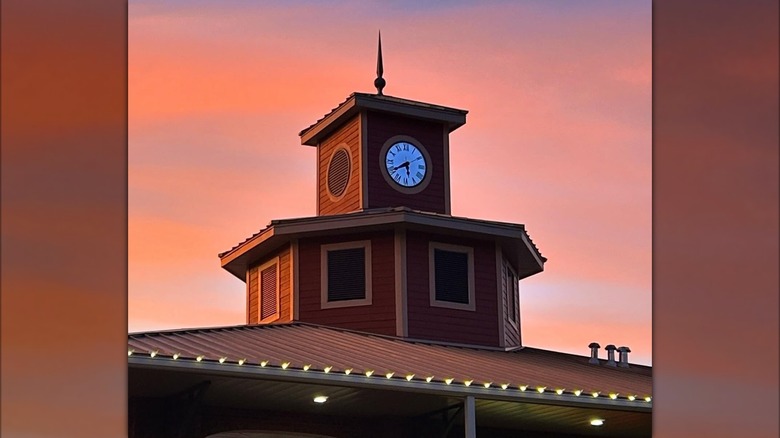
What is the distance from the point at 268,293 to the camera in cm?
1903

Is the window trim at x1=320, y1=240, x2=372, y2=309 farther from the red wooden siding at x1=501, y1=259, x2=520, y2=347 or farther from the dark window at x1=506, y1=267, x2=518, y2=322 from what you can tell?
the dark window at x1=506, y1=267, x2=518, y2=322

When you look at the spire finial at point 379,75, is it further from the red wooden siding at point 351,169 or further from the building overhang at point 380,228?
the building overhang at point 380,228

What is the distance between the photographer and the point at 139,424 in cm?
1313

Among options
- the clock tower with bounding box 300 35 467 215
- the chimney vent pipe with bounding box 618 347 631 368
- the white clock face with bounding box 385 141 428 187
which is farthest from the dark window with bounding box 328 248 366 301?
the chimney vent pipe with bounding box 618 347 631 368

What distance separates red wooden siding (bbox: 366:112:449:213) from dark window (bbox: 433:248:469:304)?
1217mm

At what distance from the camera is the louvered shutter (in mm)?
18719

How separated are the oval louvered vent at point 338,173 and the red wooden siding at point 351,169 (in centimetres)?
12

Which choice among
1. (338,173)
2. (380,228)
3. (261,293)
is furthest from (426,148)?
(261,293)

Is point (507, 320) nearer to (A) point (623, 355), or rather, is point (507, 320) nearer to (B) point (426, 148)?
(A) point (623, 355)

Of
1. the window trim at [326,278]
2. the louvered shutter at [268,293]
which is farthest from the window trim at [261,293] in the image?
the window trim at [326,278]

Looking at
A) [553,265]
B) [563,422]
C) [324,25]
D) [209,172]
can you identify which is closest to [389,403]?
[563,422]

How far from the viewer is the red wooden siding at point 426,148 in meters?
18.7

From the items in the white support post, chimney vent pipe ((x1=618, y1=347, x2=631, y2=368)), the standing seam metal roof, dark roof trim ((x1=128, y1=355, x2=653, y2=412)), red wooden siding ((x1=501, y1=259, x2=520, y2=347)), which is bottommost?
the white support post

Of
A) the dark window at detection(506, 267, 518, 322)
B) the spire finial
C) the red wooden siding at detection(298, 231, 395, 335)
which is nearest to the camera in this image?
the red wooden siding at detection(298, 231, 395, 335)
